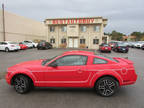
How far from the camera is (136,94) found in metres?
3.72

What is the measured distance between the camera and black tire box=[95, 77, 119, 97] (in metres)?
3.51

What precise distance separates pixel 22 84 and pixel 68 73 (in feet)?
5.63

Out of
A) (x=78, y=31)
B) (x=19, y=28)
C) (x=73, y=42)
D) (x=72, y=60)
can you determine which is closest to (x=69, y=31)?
(x=78, y=31)

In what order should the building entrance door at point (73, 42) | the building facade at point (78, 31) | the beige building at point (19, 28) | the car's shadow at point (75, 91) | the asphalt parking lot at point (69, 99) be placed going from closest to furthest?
1. the asphalt parking lot at point (69, 99)
2. the car's shadow at point (75, 91)
3. the beige building at point (19, 28)
4. the building facade at point (78, 31)
5. the building entrance door at point (73, 42)

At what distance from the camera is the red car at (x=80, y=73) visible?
11.4ft

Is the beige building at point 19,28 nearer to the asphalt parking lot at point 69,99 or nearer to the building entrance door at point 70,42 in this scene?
the building entrance door at point 70,42

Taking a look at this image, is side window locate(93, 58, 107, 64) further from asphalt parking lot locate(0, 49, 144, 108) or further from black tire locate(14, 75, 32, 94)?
black tire locate(14, 75, 32, 94)

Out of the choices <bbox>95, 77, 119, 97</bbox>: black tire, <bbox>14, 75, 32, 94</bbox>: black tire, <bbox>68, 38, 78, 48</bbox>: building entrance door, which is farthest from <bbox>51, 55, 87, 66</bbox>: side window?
<bbox>68, 38, 78, 48</bbox>: building entrance door

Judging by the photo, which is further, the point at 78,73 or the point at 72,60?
the point at 72,60

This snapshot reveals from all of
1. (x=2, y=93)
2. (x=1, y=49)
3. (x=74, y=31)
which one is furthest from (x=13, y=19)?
(x=2, y=93)

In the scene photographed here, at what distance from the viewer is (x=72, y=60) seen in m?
3.66

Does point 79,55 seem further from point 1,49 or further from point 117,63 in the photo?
point 1,49

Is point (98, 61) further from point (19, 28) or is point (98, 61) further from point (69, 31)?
point (19, 28)

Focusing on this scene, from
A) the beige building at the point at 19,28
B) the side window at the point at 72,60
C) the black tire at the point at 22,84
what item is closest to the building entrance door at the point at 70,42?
the beige building at the point at 19,28
